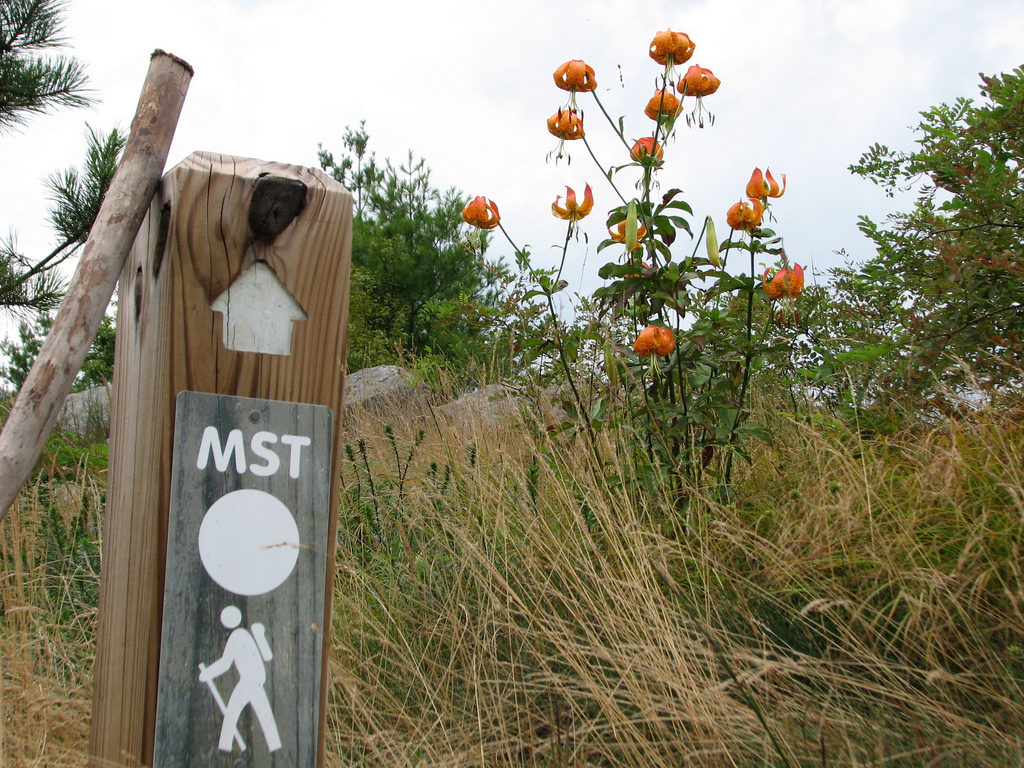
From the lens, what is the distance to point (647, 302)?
2602 mm

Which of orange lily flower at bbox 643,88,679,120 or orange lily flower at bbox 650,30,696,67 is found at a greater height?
orange lily flower at bbox 650,30,696,67

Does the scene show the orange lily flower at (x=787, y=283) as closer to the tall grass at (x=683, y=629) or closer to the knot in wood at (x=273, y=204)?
the tall grass at (x=683, y=629)

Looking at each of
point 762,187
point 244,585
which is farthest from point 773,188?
point 244,585

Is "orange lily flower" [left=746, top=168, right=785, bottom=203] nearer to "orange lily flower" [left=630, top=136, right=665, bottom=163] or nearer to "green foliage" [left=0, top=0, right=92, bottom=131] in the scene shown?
"orange lily flower" [left=630, top=136, right=665, bottom=163]

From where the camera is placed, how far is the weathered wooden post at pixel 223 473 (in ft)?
3.30

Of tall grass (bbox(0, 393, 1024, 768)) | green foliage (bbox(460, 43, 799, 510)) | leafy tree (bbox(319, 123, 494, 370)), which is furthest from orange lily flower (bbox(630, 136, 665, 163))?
leafy tree (bbox(319, 123, 494, 370))

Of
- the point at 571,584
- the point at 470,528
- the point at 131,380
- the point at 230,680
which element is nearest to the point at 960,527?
the point at 571,584

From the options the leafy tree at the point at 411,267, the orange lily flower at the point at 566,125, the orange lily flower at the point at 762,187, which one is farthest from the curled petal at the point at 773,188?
the leafy tree at the point at 411,267

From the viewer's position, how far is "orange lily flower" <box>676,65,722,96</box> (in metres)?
2.39

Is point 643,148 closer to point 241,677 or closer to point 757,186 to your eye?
point 757,186

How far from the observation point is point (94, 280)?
108 cm

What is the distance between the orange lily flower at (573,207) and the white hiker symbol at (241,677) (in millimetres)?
1801

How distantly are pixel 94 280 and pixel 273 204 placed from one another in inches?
11.0

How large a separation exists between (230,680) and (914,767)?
4.08ft
